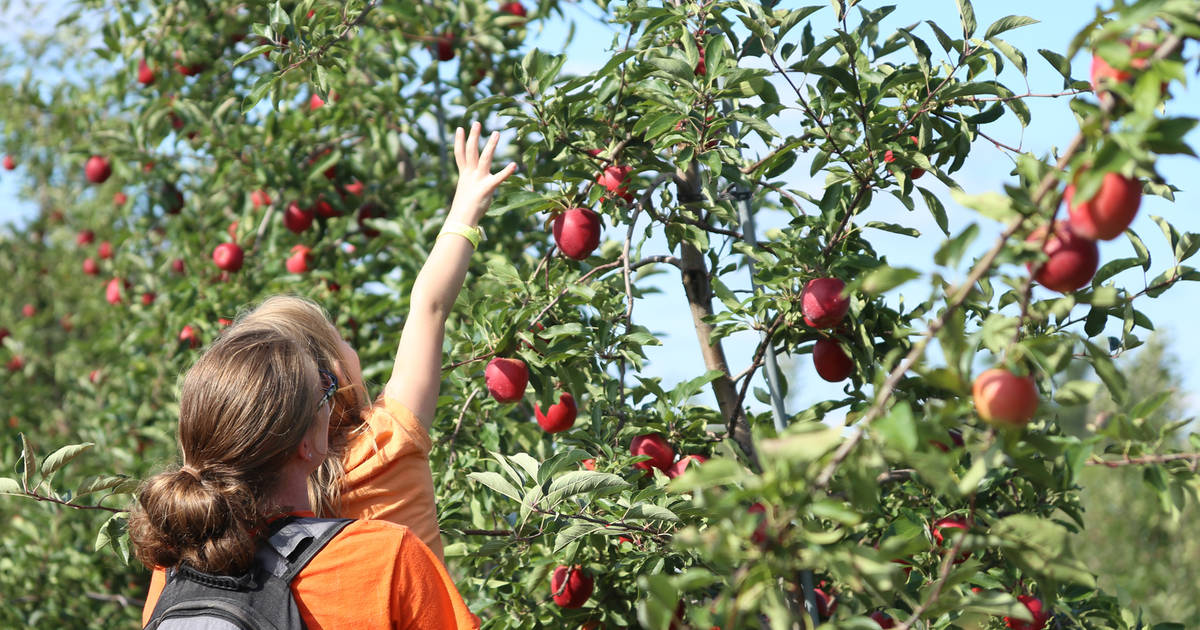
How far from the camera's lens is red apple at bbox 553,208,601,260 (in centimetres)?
181

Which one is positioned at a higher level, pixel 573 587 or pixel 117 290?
pixel 117 290

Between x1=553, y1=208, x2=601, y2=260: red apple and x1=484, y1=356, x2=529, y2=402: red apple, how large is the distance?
0.21 metres

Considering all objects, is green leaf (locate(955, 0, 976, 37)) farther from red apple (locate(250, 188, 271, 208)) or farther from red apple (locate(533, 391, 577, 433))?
red apple (locate(250, 188, 271, 208))

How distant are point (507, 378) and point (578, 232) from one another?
0.28m

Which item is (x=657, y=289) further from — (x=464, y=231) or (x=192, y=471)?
(x=192, y=471)

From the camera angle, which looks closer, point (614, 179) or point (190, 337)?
point (614, 179)

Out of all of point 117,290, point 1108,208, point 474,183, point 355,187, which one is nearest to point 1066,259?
point 1108,208

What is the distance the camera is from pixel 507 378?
1.75 metres

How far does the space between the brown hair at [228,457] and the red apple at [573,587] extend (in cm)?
65

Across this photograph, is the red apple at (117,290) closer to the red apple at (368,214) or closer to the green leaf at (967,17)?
the red apple at (368,214)

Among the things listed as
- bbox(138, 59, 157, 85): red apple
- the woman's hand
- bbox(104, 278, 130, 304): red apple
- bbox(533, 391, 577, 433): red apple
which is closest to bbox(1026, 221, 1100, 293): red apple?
the woman's hand

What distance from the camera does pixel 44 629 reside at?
151 inches

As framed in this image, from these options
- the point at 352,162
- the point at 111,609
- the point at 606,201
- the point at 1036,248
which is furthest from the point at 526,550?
the point at 111,609

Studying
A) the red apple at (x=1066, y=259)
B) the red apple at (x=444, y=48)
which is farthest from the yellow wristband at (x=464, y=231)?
the red apple at (x=444, y=48)
